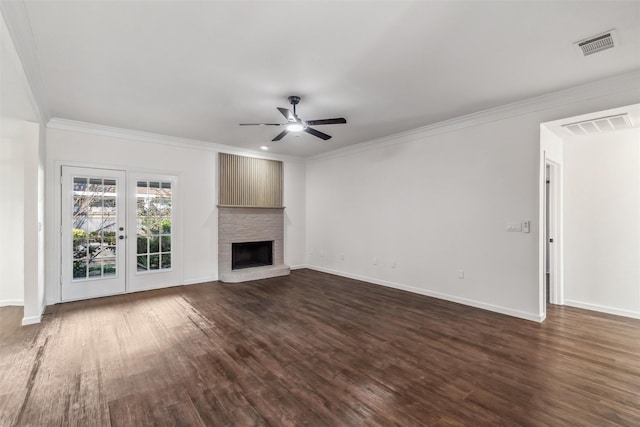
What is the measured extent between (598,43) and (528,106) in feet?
4.42

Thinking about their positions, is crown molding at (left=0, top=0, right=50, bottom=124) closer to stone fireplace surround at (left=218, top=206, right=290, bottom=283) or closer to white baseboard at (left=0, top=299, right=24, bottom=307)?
white baseboard at (left=0, top=299, right=24, bottom=307)

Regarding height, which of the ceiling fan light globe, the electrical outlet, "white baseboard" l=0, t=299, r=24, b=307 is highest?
the ceiling fan light globe

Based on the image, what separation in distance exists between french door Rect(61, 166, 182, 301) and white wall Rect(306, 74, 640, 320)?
352cm

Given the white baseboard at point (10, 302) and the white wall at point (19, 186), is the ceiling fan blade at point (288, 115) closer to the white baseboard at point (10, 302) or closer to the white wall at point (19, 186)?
the white wall at point (19, 186)

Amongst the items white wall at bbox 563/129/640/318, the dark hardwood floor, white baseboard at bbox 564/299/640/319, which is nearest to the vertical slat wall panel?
the dark hardwood floor

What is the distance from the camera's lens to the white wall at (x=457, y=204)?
12.5 feet

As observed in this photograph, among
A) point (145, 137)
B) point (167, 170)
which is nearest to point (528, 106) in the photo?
point (167, 170)

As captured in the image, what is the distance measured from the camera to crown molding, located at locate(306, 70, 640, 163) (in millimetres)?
3150

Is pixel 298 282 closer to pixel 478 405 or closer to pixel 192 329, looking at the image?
pixel 192 329

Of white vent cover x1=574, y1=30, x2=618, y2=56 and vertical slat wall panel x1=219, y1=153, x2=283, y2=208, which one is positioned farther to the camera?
vertical slat wall panel x1=219, y1=153, x2=283, y2=208

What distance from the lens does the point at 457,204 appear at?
15.1ft

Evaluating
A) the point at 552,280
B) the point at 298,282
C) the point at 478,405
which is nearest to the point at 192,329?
the point at 298,282

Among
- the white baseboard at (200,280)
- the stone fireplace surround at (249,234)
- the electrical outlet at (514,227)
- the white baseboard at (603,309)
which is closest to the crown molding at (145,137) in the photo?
the stone fireplace surround at (249,234)

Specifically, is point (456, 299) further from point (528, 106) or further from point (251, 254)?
point (251, 254)
